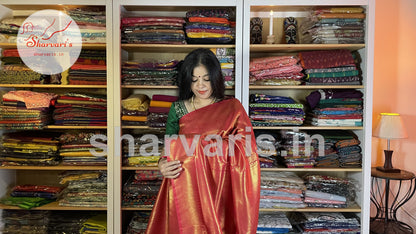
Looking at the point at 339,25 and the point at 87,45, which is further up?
the point at 339,25

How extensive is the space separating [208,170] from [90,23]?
1471 mm

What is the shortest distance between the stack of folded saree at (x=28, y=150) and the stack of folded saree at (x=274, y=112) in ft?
4.90

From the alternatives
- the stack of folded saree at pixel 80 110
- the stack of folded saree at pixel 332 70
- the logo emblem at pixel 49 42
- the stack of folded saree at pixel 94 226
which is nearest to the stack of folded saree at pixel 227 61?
the stack of folded saree at pixel 332 70

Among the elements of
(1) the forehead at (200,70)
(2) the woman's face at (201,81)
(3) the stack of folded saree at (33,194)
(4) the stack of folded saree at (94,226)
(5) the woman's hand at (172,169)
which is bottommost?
(4) the stack of folded saree at (94,226)

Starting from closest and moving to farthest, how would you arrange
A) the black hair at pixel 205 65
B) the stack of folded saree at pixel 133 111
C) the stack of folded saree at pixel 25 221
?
the black hair at pixel 205 65 < the stack of folded saree at pixel 133 111 < the stack of folded saree at pixel 25 221

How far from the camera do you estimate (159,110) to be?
2557mm

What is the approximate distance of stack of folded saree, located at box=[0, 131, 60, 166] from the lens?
259 centimetres

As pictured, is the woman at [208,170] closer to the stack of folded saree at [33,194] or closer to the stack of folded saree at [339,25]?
the stack of folded saree at [339,25]

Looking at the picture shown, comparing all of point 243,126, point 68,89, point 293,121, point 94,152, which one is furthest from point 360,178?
point 68,89

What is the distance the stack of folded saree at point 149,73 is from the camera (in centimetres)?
256

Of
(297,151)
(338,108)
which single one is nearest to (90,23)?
(297,151)

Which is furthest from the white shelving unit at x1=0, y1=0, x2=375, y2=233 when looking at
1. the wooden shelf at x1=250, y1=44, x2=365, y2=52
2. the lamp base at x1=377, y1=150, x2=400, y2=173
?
the lamp base at x1=377, y1=150, x2=400, y2=173

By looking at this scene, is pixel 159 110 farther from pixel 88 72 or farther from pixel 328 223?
pixel 328 223

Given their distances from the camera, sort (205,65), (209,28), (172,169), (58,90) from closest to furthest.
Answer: (172,169) → (205,65) → (209,28) → (58,90)
